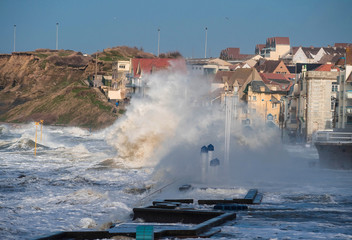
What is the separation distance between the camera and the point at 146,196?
23.9 m

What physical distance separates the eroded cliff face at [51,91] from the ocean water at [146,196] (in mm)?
63395

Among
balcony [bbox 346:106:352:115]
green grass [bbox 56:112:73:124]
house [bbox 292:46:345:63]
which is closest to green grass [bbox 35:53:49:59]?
green grass [bbox 56:112:73:124]

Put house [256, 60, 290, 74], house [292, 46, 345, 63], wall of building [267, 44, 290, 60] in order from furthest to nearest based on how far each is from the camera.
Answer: wall of building [267, 44, 290, 60], house [292, 46, 345, 63], house [256, 60, 290, 74]

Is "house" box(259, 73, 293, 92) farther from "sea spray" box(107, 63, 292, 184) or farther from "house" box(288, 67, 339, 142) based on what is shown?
"sea spray" box(107, 63, 292, 184)

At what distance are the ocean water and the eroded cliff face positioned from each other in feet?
208

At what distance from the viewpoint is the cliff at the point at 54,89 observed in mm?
107750

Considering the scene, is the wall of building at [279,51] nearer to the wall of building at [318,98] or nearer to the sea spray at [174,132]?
the wall of building at [318,98]

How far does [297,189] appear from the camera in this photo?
24.1m

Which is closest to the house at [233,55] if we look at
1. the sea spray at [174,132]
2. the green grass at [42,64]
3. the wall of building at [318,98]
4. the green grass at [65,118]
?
the green grass at [42,64]

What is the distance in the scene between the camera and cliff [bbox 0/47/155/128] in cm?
10775

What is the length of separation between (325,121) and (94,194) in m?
43.7

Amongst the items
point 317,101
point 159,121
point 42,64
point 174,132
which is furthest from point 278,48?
point 174,132

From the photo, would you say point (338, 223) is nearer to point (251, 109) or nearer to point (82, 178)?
point (82, 178)

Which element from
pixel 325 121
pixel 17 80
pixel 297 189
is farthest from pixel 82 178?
pixel 17 80
